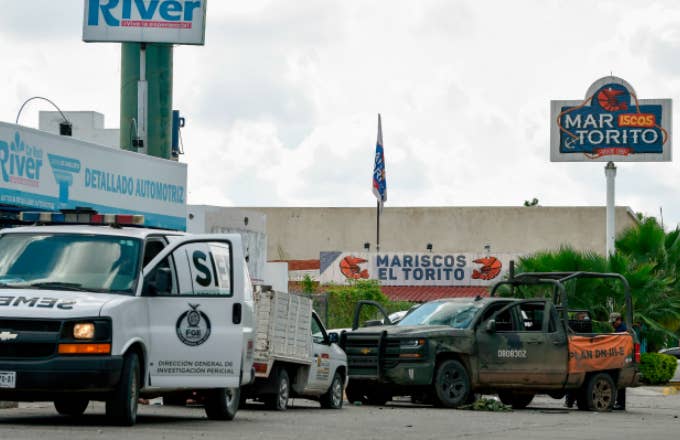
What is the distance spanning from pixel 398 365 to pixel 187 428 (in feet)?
26.2

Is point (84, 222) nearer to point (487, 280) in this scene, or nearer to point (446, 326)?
point (446, 326)

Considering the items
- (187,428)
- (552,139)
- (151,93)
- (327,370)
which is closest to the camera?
(187,428)

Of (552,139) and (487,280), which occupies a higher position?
(552,139)

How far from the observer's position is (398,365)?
2311 centimetres

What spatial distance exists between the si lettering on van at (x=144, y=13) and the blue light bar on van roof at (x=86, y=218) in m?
21.6

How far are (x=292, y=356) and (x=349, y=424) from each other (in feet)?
12.1

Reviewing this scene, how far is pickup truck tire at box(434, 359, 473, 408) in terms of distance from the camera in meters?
23.0

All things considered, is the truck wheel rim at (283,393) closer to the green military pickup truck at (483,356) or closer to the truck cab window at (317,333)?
the truck cab window at (317,333)

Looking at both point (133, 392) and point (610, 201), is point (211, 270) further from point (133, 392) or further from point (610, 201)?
point (610, 201)

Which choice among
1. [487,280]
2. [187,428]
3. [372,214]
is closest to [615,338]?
[187,428]

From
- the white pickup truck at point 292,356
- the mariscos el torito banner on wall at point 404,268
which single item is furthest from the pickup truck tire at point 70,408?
the mariscos el torito banner on wall at point 404,268

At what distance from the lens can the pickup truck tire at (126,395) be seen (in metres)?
14.7

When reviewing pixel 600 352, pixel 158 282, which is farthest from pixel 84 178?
pixel 158 282

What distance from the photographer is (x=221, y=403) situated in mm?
17078
